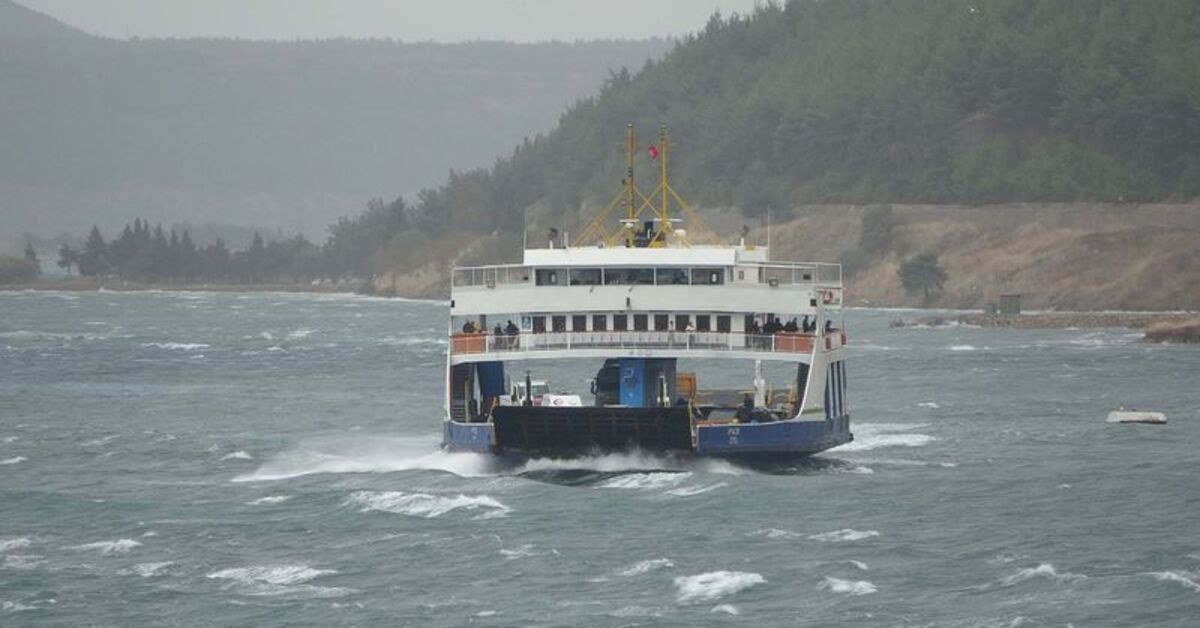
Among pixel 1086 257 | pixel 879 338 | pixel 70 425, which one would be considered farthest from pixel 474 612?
pixel 1086 257

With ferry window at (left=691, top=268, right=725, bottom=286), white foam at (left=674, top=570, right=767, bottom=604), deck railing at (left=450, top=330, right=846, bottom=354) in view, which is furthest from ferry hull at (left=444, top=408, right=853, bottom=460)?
white foam at (left=674, top=570, right=767, bottom=604)

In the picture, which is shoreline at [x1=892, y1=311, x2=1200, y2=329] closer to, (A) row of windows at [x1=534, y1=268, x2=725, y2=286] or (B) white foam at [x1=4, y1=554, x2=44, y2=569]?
(A) row of windows at [x1=534, y1=268, x2=725, y2=286]

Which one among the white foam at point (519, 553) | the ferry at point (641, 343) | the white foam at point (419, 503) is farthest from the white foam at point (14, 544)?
the ferry at point (641, 343)

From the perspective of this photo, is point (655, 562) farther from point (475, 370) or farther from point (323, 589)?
point (475, 370)

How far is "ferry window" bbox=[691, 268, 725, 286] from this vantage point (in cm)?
6556

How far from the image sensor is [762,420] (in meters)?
64.5

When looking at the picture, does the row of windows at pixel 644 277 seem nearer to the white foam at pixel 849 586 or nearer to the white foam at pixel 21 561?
the white foam at pixel 21 561

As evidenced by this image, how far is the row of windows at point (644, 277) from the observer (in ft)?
214

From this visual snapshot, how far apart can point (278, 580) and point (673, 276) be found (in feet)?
60.6

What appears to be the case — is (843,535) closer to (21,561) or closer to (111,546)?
(111,546)

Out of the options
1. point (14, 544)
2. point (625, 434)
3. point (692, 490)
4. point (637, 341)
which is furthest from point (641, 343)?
point (14, 544)

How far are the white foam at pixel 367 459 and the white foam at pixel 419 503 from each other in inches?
165

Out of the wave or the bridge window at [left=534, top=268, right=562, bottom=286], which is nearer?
the wave

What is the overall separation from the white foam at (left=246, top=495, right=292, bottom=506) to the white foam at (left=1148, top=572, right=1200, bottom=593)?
2133cm
